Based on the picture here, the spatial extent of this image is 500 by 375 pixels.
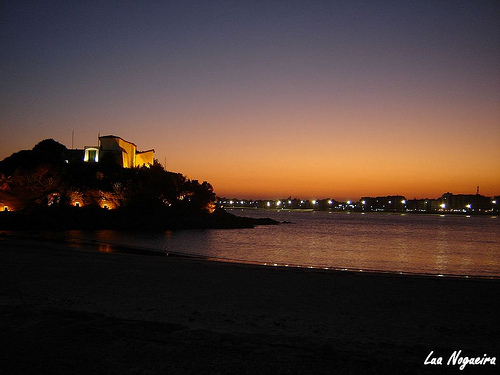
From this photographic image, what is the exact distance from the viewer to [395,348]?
25.9 ft

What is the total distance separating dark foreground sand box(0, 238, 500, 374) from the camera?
22.0ft

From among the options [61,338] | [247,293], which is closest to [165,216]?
[247,293]

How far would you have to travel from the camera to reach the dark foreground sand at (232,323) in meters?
6.70

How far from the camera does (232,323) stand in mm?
9531

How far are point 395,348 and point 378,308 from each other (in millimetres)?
4336
